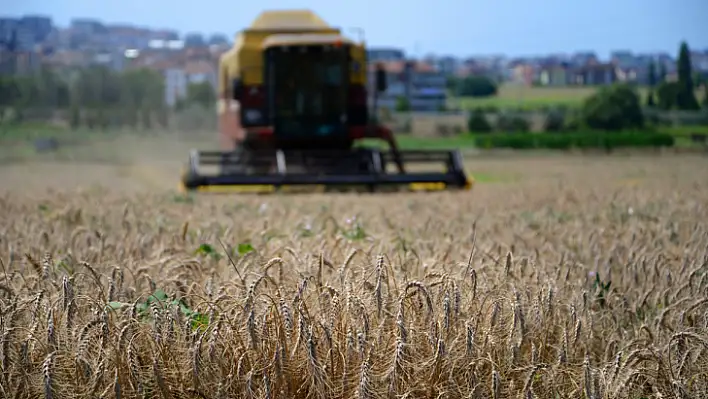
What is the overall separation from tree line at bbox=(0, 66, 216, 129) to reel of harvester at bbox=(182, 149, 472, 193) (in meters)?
42.1

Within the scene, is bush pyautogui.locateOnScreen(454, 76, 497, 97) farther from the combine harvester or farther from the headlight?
the headlight

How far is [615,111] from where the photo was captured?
5197 centimetres

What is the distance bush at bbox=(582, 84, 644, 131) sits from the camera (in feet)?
161

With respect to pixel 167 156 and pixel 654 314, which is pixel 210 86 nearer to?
pixel 167 156

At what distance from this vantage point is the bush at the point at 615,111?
49.1 meters

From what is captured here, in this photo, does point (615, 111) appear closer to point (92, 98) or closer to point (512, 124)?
point (512, 124)

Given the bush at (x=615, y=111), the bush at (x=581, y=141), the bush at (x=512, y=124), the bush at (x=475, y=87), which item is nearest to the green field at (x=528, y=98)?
the bush at (x=475, y=87)

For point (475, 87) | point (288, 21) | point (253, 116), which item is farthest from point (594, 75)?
point (253, 116)

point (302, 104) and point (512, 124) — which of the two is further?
point (512, 124)

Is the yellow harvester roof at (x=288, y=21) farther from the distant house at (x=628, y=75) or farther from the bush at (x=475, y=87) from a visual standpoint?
the bush at (x=475, y=87)

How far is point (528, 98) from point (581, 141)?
31.8m

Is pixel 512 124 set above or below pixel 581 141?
above

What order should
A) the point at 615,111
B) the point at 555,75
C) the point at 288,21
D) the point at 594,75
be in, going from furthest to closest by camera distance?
1. the point at 555,75
2. the point at 594,75
3. the point at 615,111
4. the point at 288,21

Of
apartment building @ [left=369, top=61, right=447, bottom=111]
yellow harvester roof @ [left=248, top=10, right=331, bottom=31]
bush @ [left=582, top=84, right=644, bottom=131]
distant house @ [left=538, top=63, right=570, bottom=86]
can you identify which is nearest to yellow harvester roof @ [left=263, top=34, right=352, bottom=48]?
yellow harvester roof @ [left=248, top=10, right=331, bottom=31]
